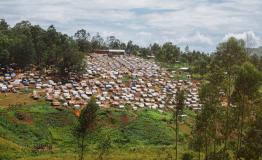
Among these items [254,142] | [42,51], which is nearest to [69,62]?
[42,51]

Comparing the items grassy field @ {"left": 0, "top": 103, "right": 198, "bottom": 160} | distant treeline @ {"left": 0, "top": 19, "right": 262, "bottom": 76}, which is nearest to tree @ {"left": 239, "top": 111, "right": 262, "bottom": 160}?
grassy field @ {"left": 0, "top": 103, "right": 198, "bottom": 160}

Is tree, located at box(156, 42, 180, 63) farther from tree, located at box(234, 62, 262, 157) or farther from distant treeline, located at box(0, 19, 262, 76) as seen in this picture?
tree, located at box(234, 62, 262, 157)

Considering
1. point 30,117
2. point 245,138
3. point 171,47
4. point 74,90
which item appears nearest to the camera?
point 245,138

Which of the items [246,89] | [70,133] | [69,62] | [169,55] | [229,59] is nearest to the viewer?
[246,89]

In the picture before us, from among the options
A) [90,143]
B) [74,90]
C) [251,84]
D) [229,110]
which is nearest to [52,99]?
[74,90]

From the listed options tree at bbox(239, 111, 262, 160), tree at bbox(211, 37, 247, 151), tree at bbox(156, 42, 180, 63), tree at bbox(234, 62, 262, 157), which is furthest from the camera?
tree at bbox(156, 42, 180, 63)

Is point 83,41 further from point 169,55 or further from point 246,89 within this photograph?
point 246,89

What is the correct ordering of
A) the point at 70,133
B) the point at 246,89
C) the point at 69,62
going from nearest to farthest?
the point at 246,89 → the point at 70,133 → the point at 69,62

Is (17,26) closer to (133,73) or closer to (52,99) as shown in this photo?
(133,73)
